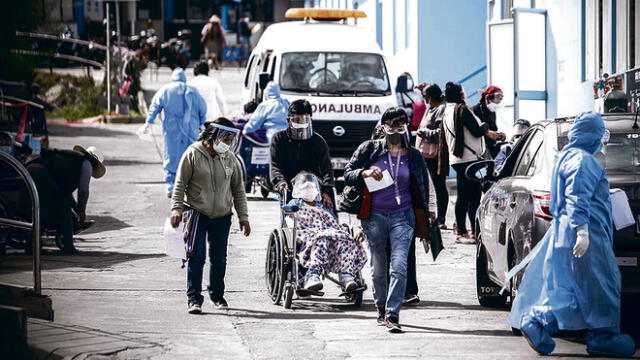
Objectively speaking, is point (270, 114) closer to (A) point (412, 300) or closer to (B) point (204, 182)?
(A) point (412, 300)

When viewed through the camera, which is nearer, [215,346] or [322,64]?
[215,346]

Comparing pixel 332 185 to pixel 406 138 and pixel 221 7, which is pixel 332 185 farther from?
pixel 221 7

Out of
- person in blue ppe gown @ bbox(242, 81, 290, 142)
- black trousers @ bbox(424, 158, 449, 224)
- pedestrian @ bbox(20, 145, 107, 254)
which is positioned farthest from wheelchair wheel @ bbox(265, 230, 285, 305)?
person in blue ppe gown @ bbox(242, 81, 290, 142)

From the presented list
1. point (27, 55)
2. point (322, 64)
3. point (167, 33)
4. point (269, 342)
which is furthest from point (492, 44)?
point (167, 33)

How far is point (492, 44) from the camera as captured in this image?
889 inches

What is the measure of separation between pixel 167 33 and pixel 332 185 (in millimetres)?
47362

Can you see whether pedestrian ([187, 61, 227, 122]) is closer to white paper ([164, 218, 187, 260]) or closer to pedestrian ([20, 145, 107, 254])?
pedestrian ([20, 145, 107, 254])

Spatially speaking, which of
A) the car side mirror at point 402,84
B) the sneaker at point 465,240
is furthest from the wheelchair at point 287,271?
the car side mirror at point 402,84

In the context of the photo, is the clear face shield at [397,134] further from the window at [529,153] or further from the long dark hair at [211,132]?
the long dark hair at [211,132]

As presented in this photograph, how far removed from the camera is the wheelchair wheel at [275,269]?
11.5 metres

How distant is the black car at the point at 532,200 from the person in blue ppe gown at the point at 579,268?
14.2 inches

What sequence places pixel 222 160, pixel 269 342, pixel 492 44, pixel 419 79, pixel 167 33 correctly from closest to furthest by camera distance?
1. pixel 269 342
2. pixel 222 160
3. pixel 492 44
4. pixel 419 79
5. pixel 167 33

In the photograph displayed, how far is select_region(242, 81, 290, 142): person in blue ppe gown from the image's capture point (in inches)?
798

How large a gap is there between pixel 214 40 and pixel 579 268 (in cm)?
4285
